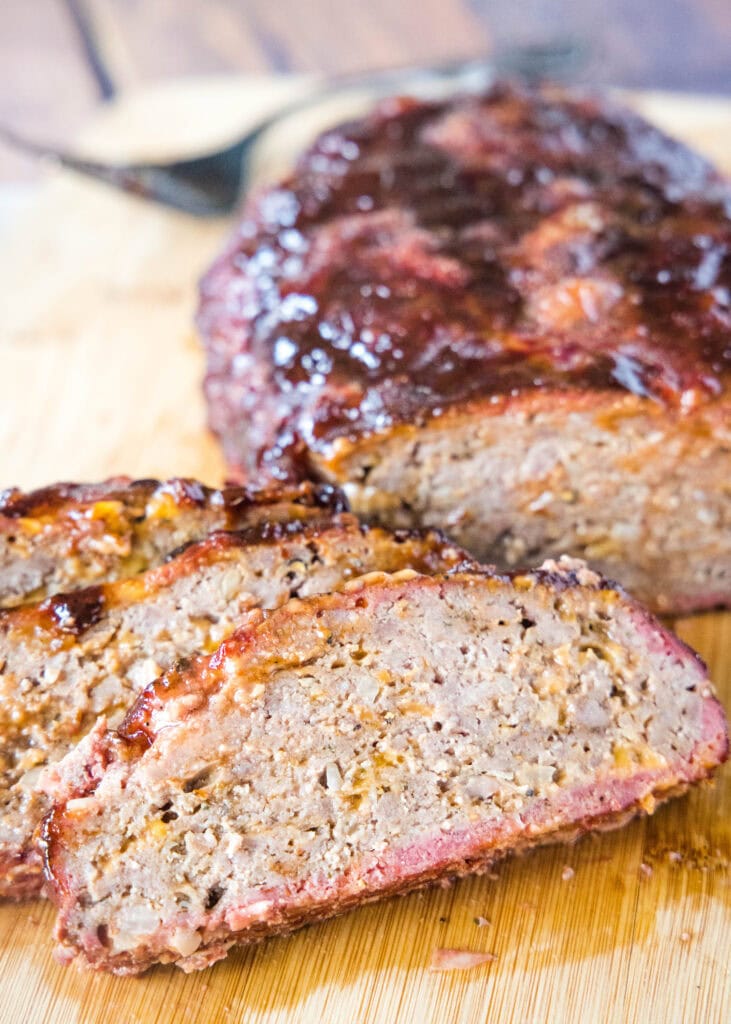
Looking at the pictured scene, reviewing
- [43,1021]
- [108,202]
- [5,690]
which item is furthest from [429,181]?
[43,1021]

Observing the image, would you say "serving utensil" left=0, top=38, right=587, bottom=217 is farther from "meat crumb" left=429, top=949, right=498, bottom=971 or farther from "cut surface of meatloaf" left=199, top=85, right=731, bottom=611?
"meat crumb" left=429, top=949, right=498, bottom=971

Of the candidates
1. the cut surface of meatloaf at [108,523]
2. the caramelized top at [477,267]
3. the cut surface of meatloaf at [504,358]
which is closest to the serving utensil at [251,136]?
the caramelized top at [477,267]

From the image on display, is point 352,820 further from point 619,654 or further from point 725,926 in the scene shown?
point 725,926

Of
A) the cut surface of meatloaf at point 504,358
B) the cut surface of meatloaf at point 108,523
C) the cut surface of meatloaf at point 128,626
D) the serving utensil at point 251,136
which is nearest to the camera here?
the cut surface of meatloaf at point 128,626

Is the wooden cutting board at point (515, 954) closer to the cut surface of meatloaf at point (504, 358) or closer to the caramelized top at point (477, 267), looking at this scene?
the cut surface of meatloaf at point (504, 358)

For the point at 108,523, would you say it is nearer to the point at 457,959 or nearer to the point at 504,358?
the point at 504,358

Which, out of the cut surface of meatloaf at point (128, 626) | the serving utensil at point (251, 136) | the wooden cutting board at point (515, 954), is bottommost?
the wooden cutting board at point (515, 954)
